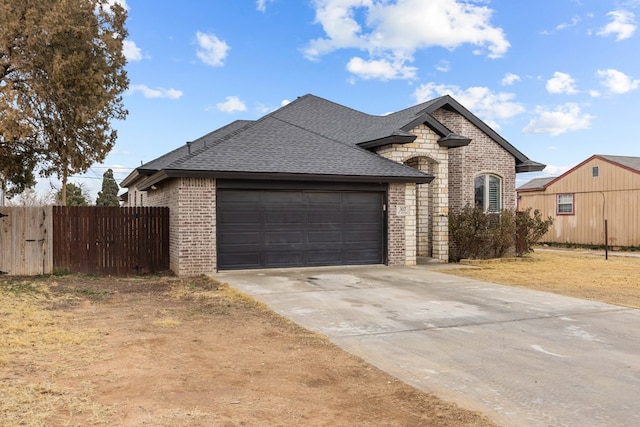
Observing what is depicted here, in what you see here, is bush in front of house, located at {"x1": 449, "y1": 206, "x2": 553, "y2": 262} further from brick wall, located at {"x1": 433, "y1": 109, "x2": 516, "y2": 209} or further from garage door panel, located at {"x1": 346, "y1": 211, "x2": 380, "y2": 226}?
garage door panel, located at {"x1": 346, "y1": 211, "x2": 380, "y2": 226}

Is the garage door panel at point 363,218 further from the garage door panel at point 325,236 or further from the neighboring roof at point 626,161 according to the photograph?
the neighboring roof at point 626,161

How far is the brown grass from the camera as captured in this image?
33.9ft

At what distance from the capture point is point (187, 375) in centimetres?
492

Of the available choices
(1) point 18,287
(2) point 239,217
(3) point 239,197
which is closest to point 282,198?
(3) point 239,197

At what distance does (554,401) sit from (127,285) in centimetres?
973

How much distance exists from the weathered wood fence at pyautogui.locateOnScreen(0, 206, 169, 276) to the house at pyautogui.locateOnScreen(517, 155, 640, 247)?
19.7 metres

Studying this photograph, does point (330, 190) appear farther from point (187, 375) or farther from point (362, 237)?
point (187, 375)

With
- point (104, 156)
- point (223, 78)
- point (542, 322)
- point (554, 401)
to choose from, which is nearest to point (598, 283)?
point (542, 322)

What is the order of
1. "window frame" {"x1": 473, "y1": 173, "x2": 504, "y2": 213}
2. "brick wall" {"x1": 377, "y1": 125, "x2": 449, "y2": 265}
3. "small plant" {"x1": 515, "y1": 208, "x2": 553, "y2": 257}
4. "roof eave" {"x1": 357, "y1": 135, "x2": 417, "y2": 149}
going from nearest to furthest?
1. "roof eave" {"x1": 357, "y1": 135, "x2": 417, "y2": 149}
2. "brick wall" {"x1": 377, "y1": 125, "x2": 449, "y2": 265}
3. "window frame" {"x1": 473, "y1": 173, "x2": 504, "y2": 213}
4. "small plant" {"x1": 515, "y1": 208, "x2": 553, "y2": 257}

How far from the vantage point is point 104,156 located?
1644 centimetres

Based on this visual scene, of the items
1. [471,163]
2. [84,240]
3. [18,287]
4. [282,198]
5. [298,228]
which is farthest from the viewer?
[471,163]

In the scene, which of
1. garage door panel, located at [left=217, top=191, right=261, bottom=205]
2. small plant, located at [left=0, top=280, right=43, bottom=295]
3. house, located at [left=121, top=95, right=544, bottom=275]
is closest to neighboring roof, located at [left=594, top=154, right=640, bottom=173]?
house, located at [left=121, top=95, right=544, bottom=275]

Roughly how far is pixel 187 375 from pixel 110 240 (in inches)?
368

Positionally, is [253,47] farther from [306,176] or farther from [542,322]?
[542,322]
